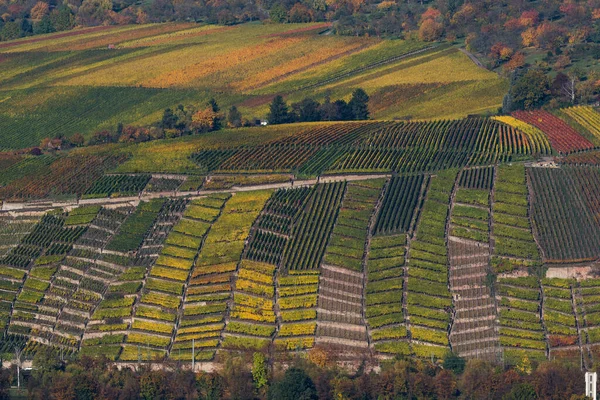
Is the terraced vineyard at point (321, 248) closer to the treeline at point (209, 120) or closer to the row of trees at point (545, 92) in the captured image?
the row of trees at point (545, 92)

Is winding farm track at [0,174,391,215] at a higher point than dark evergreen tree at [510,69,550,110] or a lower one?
lower

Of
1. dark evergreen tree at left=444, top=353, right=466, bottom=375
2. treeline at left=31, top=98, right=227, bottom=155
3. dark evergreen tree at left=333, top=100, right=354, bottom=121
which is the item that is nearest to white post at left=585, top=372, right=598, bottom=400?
dark evergreen tree at left=444, top=353, right=466, bottom=375

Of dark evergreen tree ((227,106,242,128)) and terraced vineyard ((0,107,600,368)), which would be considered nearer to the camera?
terraced vineyard ((0,107,600,368))

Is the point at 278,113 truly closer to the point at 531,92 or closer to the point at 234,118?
the point at 234,118

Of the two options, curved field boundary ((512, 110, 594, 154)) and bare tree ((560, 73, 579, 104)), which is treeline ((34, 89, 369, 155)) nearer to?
curved field boundary ((512, 110, 594, 154))

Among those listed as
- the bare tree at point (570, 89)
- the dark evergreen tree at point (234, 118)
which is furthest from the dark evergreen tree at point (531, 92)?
the dark evergreen tree at point (234, 118)

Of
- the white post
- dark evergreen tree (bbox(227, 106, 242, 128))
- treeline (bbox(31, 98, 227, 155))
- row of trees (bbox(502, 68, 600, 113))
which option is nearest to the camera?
the white post

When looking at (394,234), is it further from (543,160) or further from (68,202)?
(68,202)
